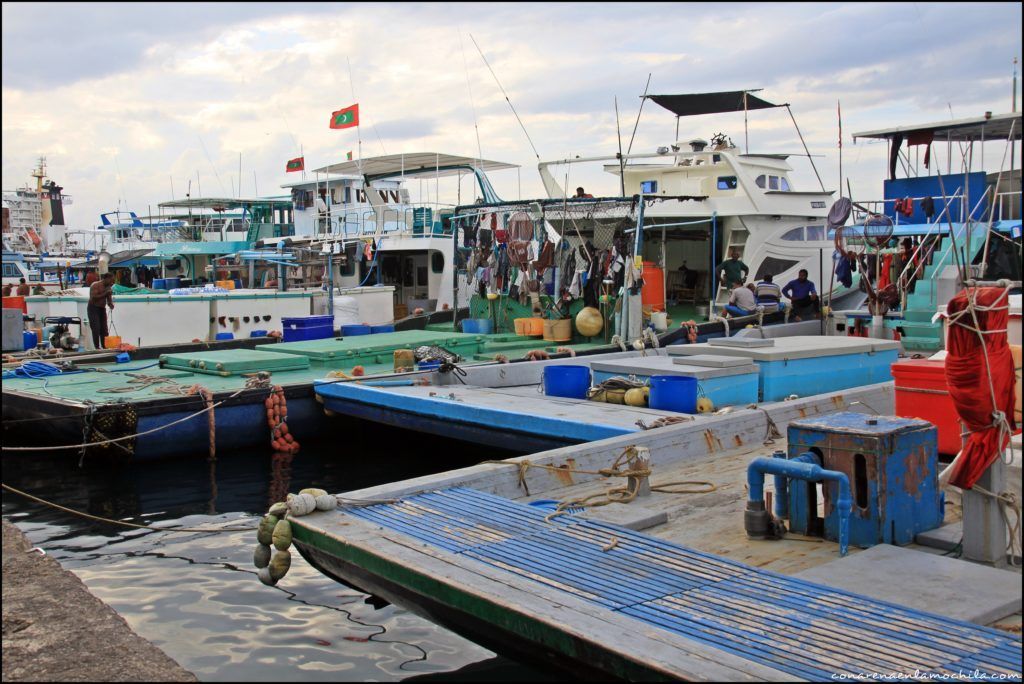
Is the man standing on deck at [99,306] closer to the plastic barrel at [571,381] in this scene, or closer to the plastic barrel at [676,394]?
the plastic barrel at [571,381]

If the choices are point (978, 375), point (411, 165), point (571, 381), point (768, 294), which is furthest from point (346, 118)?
point (978, 375)

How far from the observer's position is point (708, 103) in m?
22.0

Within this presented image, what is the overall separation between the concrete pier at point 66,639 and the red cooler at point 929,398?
5649 millimetres

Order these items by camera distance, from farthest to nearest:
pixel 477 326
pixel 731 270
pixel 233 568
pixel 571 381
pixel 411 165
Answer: pixel 411 165, pixel 731 270, pixel 477 326, pixel 571 381, pixel 233 568

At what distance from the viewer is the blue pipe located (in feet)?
17.3

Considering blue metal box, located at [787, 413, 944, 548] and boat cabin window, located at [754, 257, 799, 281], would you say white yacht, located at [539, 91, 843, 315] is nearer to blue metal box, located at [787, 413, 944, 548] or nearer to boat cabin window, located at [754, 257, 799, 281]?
boat cabin window, located at [754, 257, 799, 281]

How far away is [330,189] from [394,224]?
5.42 m

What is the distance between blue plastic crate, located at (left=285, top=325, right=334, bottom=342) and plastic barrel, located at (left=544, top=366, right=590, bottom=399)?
690cm

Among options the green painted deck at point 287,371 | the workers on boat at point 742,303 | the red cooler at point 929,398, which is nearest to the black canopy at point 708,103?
the workers on boat at point 742,303

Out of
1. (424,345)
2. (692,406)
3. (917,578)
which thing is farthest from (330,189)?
(917,578)

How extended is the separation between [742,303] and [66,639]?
13.0 meters

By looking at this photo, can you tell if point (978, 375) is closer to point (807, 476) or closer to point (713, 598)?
point (807, 476)

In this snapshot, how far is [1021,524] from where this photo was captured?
15.8 feet

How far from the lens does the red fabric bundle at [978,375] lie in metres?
4.98
